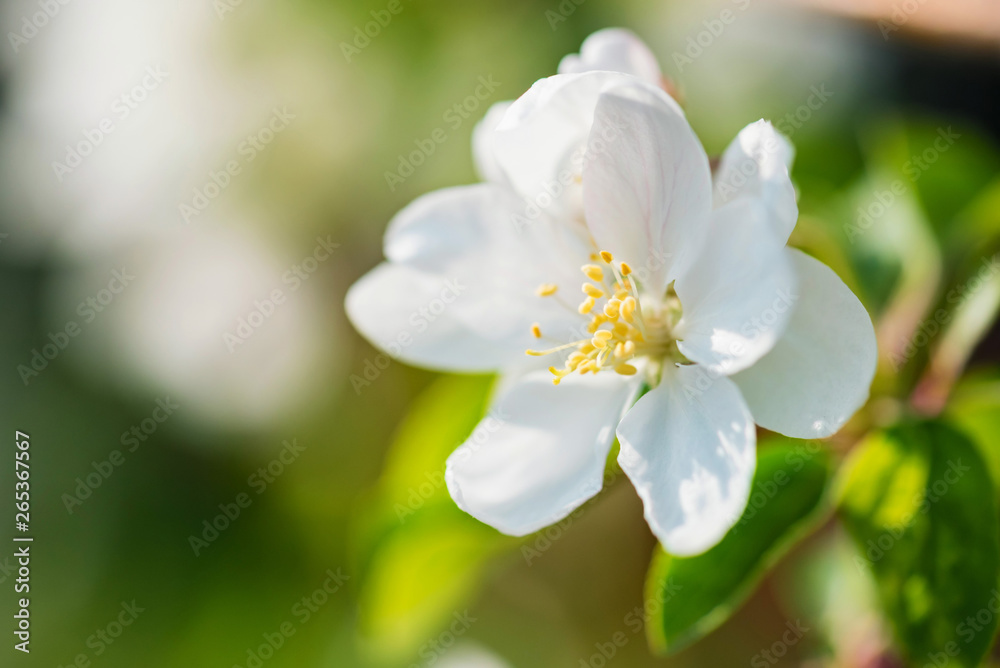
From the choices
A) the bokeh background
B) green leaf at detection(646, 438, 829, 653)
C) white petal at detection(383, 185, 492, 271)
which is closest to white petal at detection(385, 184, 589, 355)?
white petal at detection(383, 185, 492, 271)

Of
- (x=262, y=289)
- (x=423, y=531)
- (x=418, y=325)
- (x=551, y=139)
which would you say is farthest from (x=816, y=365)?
(x=262, y=289)

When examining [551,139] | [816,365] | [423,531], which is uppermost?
[551,139]

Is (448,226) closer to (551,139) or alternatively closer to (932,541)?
(551,139)

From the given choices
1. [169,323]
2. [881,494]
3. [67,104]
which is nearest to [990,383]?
[881,494]

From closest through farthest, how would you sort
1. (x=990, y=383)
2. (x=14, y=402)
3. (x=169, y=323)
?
(x=990, y=383)
(x=14, y=402)
(x=169, y=323)

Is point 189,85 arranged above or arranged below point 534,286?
above

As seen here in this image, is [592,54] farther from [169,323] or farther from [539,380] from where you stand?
[169,323]
